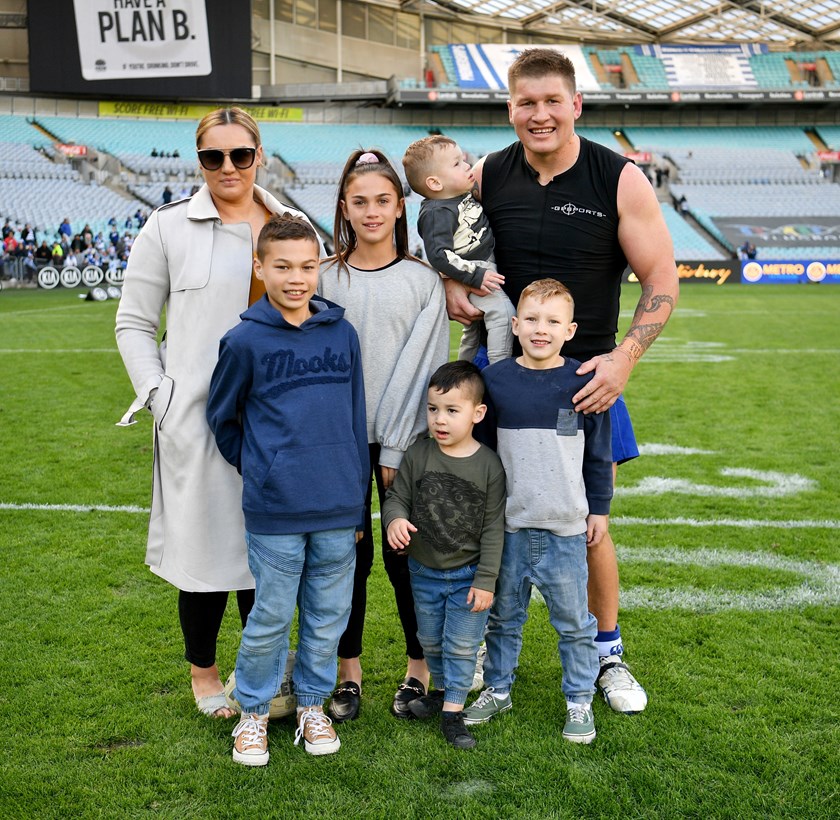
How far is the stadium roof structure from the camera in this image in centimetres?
4866

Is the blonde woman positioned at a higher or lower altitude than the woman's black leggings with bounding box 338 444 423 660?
higher

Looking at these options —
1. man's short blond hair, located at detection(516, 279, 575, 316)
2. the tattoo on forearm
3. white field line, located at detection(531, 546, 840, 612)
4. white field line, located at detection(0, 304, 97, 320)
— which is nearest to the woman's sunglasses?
man's short blond hair, located at detection(516, 279, 575, 316)

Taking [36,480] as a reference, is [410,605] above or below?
above

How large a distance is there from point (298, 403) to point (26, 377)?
8.66 meters

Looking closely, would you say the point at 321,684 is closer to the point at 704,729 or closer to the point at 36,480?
the point at 704,729

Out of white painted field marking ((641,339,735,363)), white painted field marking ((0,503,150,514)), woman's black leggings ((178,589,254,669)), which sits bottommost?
white painted field marking ((641,339,735,363))

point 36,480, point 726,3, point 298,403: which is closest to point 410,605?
point 298,403

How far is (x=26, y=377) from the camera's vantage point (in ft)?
34.0

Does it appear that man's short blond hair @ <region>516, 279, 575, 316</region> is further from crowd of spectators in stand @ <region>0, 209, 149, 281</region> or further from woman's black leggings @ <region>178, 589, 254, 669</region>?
crowd of spectators in stand @ <region>0, 209, 149, 281</region>

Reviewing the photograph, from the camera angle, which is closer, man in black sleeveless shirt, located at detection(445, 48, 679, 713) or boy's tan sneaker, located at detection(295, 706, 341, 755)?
boy's tan sneaker, located at detection(295, 706, 341, 755)

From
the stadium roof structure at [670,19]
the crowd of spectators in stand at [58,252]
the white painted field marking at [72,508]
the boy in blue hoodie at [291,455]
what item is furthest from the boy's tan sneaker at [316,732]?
the stadium roof structure at [670,19]

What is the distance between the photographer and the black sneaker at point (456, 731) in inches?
111

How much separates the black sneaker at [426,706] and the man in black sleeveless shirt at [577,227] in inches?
22.8

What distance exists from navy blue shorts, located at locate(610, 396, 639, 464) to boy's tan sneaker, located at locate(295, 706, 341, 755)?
132 cm
